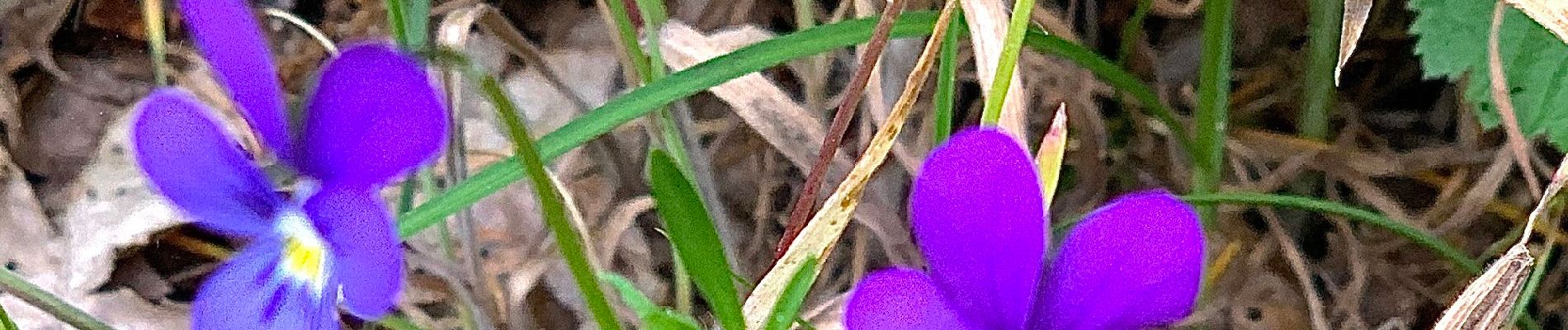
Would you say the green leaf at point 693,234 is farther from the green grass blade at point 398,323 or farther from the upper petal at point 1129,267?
the green grass blade at point 398,323

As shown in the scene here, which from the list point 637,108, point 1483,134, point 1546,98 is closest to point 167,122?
point 637,108

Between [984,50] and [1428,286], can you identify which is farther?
[1428,286]

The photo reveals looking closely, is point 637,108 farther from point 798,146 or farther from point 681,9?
point 681,9

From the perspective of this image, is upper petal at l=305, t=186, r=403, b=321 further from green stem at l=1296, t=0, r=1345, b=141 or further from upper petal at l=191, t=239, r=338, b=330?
green stem at l=1296, t=0, r=1345, b=141

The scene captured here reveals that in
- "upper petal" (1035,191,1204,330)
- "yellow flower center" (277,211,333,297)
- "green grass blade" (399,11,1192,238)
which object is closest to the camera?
"upper petal" (1035,191,1204,330)

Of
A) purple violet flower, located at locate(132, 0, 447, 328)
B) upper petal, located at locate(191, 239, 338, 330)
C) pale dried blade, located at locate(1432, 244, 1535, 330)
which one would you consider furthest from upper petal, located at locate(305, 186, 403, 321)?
pale dried blade, located at locate(1432, 244, 1535, 330)

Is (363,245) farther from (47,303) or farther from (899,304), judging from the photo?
(47,303)
